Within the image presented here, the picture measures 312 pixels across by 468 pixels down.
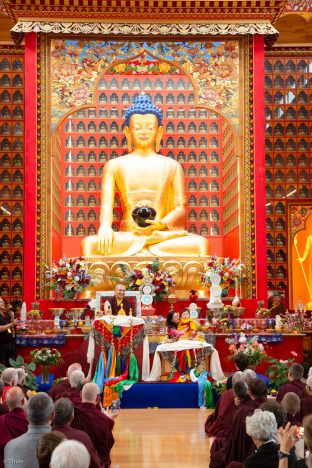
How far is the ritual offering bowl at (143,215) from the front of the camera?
14307 millimetres

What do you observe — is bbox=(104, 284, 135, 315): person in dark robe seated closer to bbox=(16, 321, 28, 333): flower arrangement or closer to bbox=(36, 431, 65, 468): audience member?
bbox=(16, 321, 28, 333): flower arrangement

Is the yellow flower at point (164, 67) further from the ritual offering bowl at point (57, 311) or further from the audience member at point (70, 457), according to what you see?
the audience member at point (70, 457)

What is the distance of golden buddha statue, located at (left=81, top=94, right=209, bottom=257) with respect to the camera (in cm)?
1370

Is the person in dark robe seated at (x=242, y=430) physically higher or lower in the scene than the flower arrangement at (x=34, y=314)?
lower

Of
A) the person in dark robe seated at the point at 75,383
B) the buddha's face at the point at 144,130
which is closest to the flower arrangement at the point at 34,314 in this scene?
the buddha's face at the point at 144,130

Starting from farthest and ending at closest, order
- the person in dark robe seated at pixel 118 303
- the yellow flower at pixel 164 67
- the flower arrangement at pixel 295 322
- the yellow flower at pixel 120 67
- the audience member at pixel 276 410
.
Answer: the yellow flower at pixel 164 67 → the yellow flower at pixel 120 67 → the flower arrangement at pixel 295 322 → the person in dark robe seated at pixel 118 303 → the audience member at pixel 276 410

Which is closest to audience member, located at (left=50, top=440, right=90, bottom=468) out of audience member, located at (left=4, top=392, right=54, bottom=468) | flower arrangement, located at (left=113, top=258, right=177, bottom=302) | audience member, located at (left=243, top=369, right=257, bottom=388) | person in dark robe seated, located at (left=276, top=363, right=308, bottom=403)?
audience member, located at (left=4, top=392, right=54, bottom=468)

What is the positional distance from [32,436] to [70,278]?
27.5ft

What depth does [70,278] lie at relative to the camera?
12336mm

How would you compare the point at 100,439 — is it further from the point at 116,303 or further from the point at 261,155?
the point at 261,155

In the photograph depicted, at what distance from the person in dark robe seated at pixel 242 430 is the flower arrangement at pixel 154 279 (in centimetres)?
683

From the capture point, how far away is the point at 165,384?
930 centimetres

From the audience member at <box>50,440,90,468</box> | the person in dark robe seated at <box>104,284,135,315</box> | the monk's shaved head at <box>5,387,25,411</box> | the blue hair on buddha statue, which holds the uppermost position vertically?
the blue hair on buddha statue

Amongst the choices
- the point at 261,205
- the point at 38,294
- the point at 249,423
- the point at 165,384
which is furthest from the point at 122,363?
the point at 249,423
